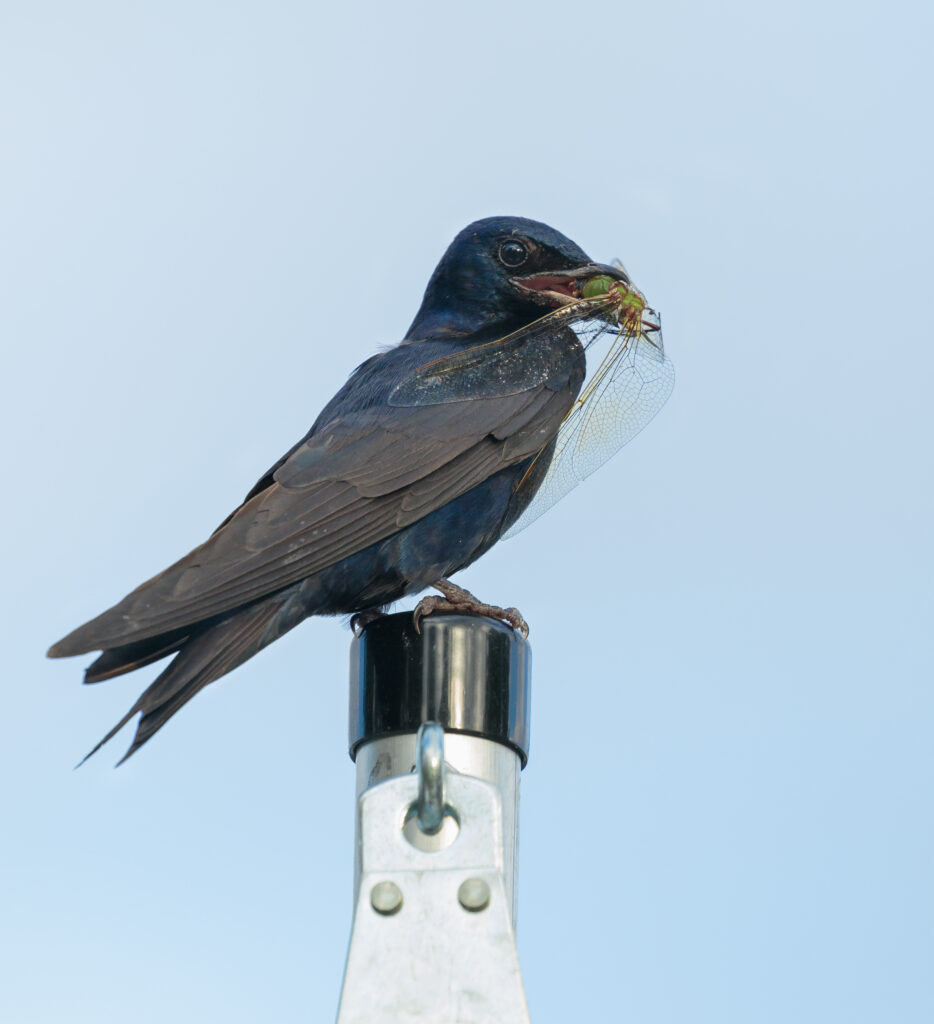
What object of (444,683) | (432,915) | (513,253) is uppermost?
(513,253)

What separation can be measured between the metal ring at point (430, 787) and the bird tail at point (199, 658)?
4.96 ft

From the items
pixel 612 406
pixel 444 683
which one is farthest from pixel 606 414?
pixel 444 683

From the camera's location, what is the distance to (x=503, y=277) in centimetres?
A: 499

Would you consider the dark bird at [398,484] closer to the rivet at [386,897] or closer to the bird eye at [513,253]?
the bird eye at [513,253]

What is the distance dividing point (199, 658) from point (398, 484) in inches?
32.4

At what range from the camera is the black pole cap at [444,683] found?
247 centimetres

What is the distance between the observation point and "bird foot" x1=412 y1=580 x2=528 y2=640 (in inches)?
143

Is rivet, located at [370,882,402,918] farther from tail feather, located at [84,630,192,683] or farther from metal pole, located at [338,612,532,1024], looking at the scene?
tail feather, located at [84,630,192,683]

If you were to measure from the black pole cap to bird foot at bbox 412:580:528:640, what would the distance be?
640mm

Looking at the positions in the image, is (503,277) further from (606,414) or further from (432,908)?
(432,908)

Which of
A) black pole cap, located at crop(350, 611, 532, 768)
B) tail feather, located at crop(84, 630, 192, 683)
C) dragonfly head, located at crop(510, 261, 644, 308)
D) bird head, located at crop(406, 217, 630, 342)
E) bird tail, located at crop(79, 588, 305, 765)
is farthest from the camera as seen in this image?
bird head, located at crop(406, 217, 630, 342)

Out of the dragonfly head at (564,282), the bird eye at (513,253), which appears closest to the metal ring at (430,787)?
the dragonfly head at (564,282)

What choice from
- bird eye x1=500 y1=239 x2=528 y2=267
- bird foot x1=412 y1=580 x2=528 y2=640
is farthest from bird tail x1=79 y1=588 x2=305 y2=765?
bird eye x1=500 y1=239 x2=528 y2=267

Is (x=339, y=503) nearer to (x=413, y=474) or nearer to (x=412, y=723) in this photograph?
(x=413, y=474)
